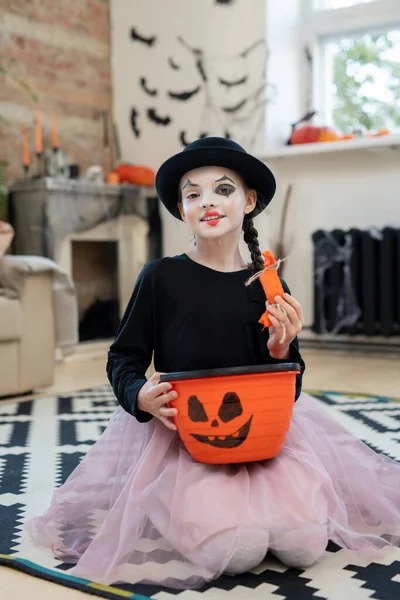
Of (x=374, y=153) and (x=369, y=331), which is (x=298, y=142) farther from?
(x=369, y=331)

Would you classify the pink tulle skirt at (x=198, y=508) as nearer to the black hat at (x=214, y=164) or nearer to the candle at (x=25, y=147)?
the black hat at (x=214, y=164)

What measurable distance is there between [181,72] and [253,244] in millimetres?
3169

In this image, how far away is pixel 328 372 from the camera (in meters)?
3.30

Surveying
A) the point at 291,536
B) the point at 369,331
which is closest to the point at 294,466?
the point at 291,536

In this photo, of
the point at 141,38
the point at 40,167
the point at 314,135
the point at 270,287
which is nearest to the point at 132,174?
the point at 40,167

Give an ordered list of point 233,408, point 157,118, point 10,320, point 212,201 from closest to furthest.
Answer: point 233,408, point 212,201, point 10,320, point 157,118

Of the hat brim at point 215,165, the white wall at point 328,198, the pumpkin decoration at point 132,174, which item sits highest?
the pumpkin decoration at point 132,174

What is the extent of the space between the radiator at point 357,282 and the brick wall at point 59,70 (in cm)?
147

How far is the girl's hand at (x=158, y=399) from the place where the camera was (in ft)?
3.80

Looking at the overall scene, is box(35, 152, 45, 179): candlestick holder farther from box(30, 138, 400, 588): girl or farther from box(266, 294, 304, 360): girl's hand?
box(266, 294, 304, 360): girl's hand

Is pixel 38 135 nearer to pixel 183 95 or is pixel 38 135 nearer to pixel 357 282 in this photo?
pixel 183 95

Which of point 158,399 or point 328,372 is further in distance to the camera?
point 328,372

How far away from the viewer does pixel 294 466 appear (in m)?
1.23

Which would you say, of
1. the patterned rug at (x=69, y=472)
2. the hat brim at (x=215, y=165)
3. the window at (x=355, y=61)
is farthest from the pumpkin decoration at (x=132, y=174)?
the hat brim at (x=215, y=165)
